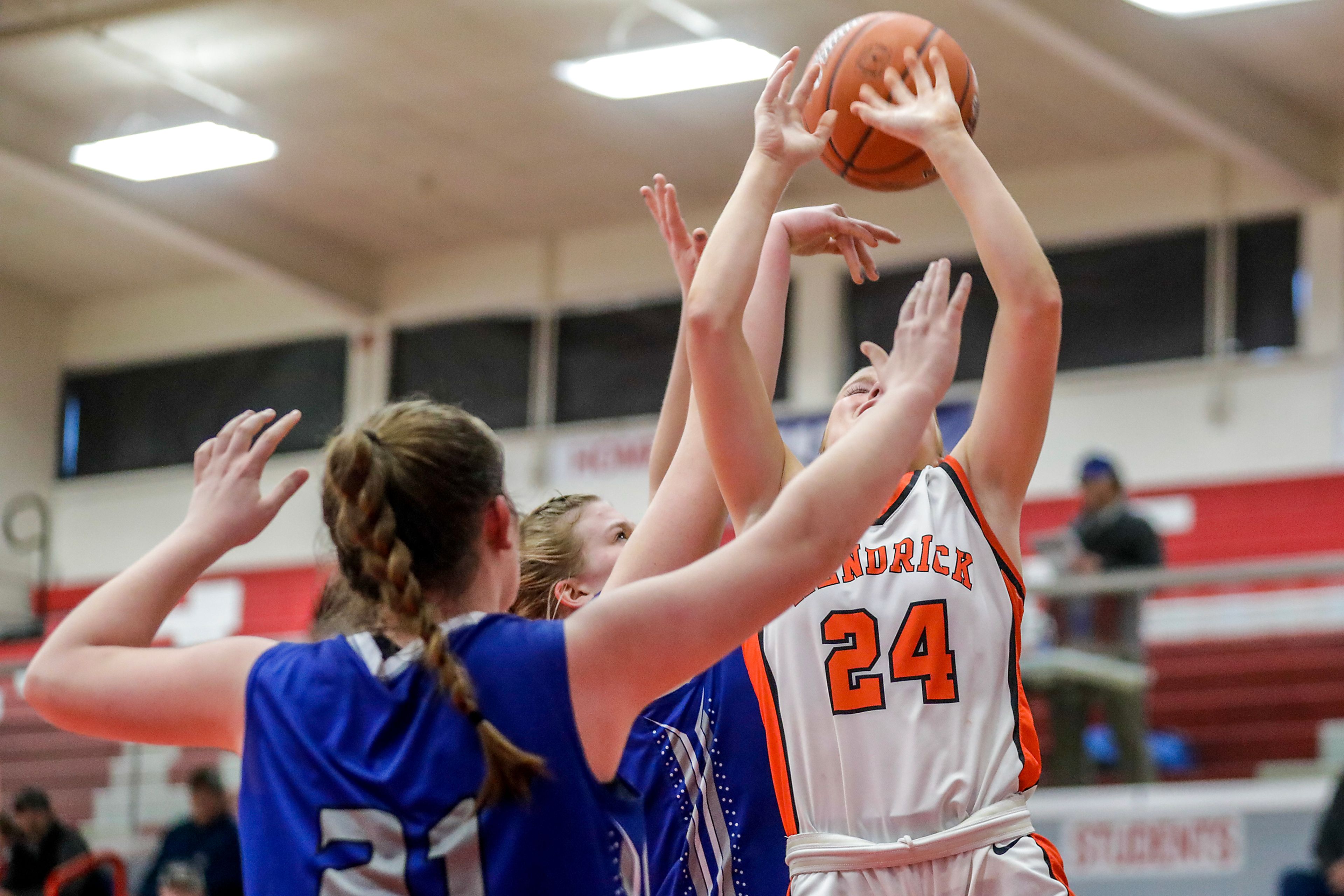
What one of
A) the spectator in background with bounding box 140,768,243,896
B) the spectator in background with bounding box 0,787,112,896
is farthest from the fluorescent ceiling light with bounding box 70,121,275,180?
the spectator in background with bounding box 0,787,112,896

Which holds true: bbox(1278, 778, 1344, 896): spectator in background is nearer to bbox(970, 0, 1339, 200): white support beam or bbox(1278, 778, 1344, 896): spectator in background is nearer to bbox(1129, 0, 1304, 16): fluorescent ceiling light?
bbox(1129, 0, 1304, 16): fluorescent ceiling light

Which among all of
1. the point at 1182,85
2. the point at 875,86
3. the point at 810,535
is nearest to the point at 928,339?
the point at 810,535

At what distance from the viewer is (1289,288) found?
1230cm

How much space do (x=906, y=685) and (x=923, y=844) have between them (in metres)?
0.24

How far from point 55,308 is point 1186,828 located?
13.2 meters

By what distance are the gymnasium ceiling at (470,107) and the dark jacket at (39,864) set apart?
17.2 ft

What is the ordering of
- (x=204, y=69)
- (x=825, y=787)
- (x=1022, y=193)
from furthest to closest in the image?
(x=1022, y=193)
(x=204, y=69)
(x=825, y=787)

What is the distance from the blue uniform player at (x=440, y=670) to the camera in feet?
5.89

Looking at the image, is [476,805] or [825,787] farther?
[825,787]

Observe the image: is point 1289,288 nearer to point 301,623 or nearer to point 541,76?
point 541,76

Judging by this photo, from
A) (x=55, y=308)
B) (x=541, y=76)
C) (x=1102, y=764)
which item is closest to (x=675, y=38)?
(x=541, y=76)

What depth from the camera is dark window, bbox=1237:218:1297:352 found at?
12.3m

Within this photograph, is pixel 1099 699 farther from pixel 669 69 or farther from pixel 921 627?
pixel 669 69

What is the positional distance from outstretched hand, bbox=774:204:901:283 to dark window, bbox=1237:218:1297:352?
10110mm
